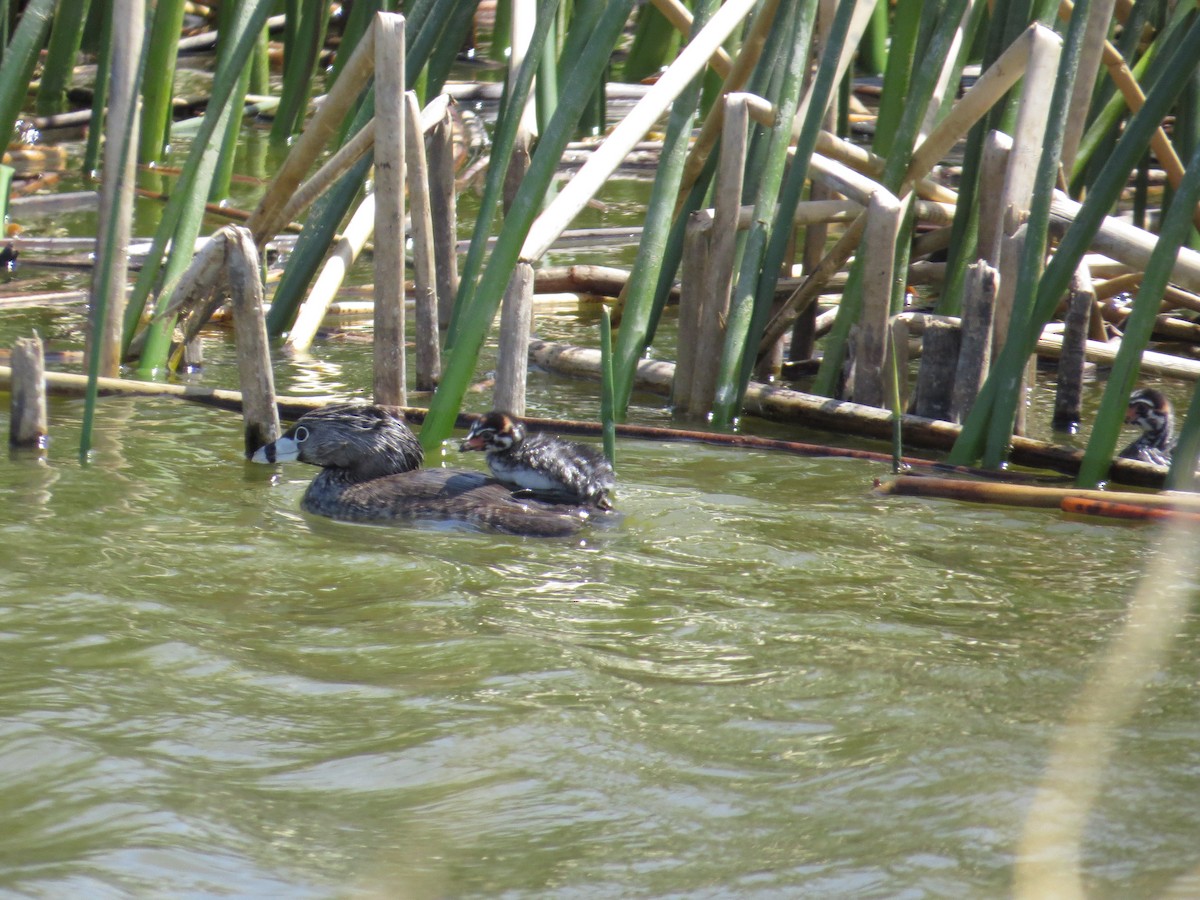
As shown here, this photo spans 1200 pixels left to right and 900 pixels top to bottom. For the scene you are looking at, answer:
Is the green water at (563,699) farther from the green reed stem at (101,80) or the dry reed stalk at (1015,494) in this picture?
the green reed stem at (101,80)

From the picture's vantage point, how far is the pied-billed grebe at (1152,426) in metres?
6.36

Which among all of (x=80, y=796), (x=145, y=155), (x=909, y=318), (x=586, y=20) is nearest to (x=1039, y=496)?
(x=909, y=318)

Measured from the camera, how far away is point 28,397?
19.2ft

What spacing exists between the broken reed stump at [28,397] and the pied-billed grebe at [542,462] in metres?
1.63

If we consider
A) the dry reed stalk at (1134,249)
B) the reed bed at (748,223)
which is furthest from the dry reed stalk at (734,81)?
the dry reed stalk at (1134,249)

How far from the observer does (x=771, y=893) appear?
285 cm

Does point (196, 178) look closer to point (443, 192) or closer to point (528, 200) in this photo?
point (443, 192)

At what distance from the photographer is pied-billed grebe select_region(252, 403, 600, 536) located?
5.38 meters

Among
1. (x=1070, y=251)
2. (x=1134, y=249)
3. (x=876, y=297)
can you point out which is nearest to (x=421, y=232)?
(x=876, y=297)

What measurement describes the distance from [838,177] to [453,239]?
72.1 inches

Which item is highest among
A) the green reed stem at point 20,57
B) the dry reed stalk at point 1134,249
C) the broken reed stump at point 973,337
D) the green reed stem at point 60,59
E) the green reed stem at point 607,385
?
the green reed stem at point 60,59

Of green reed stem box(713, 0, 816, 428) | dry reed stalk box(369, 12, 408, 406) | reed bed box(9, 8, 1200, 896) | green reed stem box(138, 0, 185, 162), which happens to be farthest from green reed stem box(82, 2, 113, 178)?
green reed stem box(713, 0, 816, 428)

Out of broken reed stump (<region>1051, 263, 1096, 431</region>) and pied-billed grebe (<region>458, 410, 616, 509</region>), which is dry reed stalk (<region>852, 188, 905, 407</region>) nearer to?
broken reed stump (<region>1051, 263, 1096, 431</region>)

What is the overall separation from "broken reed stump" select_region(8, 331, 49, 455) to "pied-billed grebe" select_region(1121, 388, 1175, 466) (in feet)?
14.1
